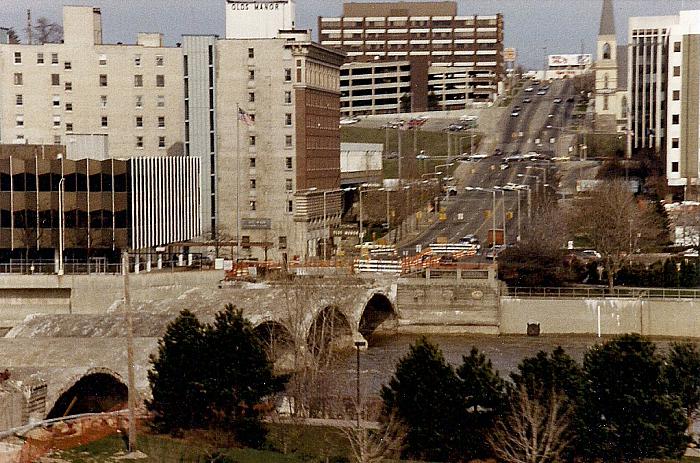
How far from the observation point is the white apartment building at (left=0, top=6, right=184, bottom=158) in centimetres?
3634

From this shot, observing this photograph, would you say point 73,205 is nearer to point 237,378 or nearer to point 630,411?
point 237,378

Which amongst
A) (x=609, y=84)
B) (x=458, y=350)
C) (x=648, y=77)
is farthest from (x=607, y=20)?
(x=458, y=350)

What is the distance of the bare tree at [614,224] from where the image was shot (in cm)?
3306

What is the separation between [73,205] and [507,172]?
106 feet

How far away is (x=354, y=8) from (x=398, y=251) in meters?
50.4

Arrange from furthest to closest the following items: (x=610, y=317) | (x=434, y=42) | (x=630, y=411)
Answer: (x=434, y=42), (x=610, y=317), (x=630, y=411)

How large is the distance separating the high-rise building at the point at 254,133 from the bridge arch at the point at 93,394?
18.7 meters

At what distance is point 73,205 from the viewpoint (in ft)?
95.9

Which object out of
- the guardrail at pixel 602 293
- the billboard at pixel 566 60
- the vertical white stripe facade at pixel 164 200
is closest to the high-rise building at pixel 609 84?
the billboard at pixel 566 60

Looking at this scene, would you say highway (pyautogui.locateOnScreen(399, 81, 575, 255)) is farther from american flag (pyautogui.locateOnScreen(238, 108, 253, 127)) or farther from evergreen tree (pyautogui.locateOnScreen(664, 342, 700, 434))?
evergreen tree (pyautogui.locateOnScreen(664, 342, 700, 434))

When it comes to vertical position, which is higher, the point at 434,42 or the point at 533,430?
the point at 434,42

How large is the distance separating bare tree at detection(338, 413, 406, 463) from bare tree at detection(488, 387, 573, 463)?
39.7 inches

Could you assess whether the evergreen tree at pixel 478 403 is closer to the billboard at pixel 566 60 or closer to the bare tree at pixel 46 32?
the bare tree at pixel 46 32

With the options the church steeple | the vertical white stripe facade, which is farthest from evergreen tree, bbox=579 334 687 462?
the church steeple
